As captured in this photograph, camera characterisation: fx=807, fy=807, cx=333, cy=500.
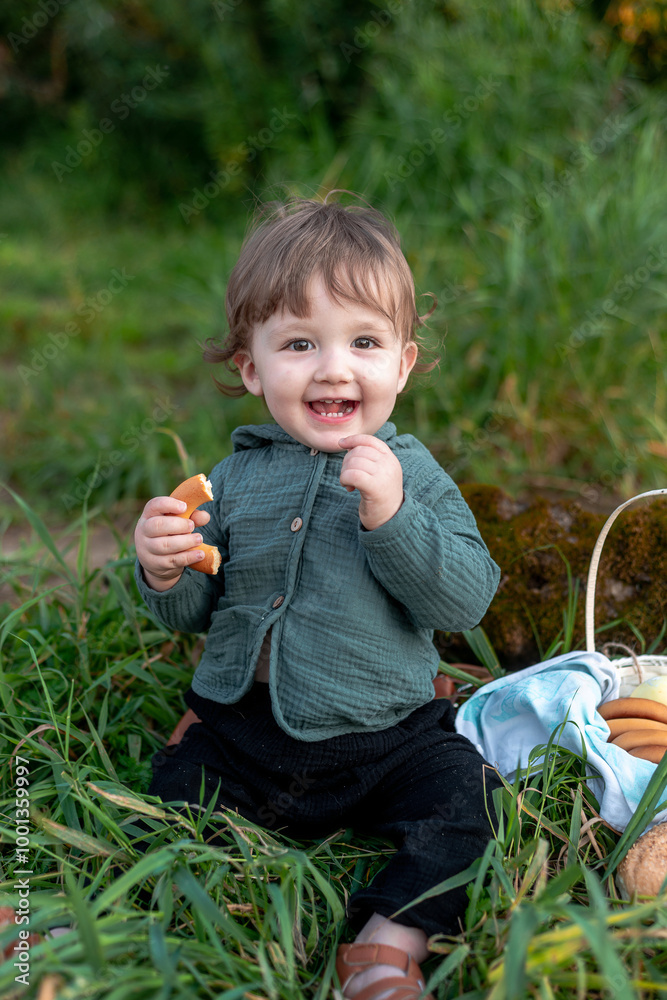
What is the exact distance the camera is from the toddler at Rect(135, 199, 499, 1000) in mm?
1553

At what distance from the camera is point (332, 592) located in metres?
1.63

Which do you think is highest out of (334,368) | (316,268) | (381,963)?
(316,268)

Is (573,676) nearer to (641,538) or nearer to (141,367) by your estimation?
(641,538)

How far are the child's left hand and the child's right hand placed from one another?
1.13 ft

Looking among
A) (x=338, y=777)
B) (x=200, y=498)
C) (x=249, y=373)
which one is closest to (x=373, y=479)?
(x=200, y=498)

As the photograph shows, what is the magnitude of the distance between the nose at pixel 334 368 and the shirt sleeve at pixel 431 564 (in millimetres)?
263

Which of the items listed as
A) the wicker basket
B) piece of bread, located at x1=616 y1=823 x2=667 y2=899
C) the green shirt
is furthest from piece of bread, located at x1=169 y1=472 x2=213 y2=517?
piece of bread, located at x1=616 y1=823 x2=667 y2=899

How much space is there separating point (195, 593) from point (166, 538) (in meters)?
0.22

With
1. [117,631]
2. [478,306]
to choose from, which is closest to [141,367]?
[478,306]

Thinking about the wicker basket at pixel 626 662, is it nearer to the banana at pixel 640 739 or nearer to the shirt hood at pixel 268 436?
the banana at pixel 640 739

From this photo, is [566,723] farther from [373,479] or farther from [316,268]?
[316,268]

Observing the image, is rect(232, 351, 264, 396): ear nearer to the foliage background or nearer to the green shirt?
the green shirt

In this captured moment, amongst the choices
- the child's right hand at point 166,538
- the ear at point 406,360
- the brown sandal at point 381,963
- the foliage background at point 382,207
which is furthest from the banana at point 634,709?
the foliage background at point 382,207

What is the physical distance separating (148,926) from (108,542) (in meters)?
2.15
